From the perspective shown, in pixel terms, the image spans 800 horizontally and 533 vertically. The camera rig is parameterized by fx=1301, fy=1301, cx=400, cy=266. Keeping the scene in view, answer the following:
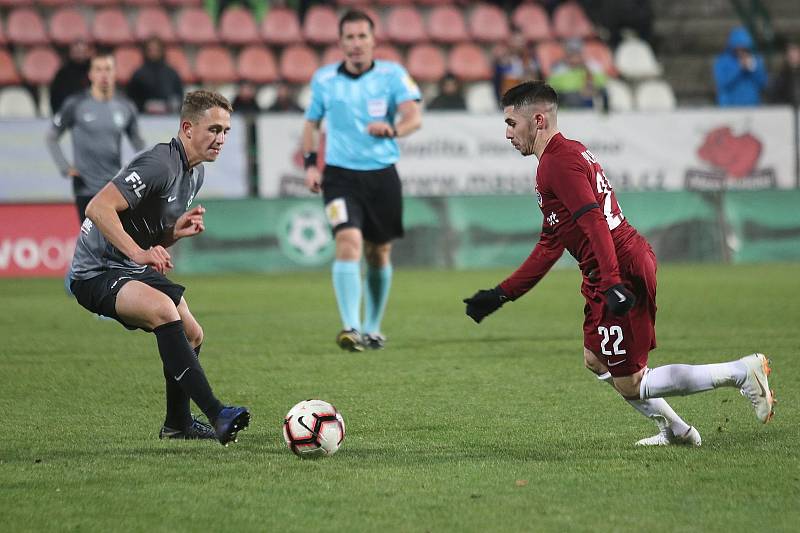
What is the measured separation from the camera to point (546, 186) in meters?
5.32

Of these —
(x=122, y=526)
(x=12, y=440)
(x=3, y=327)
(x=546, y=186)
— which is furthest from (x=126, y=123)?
(x=122, y=526)

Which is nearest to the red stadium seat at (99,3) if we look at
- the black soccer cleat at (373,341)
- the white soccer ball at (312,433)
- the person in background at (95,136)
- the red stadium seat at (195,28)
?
the red stadium seat at (195,28)

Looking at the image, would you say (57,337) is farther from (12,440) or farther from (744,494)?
(744,494)

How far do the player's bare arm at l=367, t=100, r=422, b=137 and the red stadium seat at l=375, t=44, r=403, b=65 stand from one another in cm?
950

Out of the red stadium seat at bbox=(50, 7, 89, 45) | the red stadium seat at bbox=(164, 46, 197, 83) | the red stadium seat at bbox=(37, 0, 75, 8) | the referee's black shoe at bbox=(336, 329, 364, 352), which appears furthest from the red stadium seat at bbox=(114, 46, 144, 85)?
the referee's black shoe at bbox=(336, 329, 364, 352)

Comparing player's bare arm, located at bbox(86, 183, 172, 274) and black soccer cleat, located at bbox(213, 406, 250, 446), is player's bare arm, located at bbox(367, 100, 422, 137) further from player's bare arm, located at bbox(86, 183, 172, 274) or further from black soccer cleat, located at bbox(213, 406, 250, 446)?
black soccer cleat, located at bbox(213, 406, 250, 446)

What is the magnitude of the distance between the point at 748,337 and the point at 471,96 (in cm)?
1080

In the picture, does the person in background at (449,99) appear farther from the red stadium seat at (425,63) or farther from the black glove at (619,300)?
the black glove at (619,300)

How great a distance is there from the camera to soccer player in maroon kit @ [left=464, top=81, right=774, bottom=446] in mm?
5207

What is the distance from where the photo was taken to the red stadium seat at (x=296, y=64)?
65.3ft

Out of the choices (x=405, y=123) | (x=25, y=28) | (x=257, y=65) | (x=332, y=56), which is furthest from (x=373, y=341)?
(x=25, y=28)

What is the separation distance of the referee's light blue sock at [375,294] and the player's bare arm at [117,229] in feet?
13.8

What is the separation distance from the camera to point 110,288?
5523mm

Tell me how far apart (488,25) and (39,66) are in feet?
23.3
